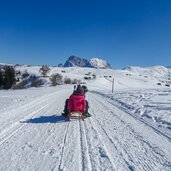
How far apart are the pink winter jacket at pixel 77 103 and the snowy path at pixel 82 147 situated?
1403 mm

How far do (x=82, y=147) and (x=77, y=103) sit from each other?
212 inches

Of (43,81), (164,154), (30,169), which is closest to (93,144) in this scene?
(164,154)

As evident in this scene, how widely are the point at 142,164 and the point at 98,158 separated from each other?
1022 mm

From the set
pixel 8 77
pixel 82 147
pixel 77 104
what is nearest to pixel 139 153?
pixel 82 147

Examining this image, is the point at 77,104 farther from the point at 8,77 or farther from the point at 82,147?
the point at 8,77

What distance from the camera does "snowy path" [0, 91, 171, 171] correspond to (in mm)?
6219

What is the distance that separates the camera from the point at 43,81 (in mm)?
126062

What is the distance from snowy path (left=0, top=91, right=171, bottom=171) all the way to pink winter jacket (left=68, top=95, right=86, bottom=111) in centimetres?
140

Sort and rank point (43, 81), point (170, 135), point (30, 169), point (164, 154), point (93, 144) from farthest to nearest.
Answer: point (43, 81) < point (170, 135) < point (93, 144) < point (164, 154) < point (30, 169)

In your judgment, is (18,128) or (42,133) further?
(18,128)

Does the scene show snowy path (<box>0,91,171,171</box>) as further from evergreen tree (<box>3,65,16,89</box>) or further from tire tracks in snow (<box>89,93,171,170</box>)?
evergreen tree (<box>3,65,16,89</box>)

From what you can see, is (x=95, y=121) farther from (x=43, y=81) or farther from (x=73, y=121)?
(x=43, y=81)

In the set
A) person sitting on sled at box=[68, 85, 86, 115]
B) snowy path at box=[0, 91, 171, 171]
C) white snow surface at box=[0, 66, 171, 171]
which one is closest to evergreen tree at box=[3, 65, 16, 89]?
person sitting on sled at box=[68, 85, 86, 115]

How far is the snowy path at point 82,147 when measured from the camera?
6219 mm
